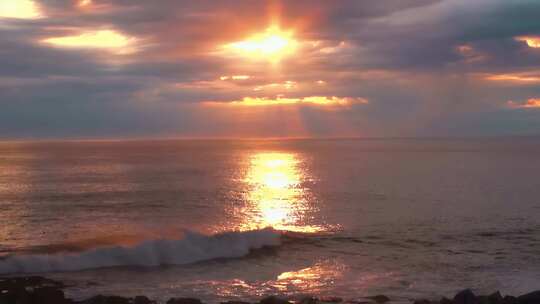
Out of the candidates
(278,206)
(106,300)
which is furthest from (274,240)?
(278,206)

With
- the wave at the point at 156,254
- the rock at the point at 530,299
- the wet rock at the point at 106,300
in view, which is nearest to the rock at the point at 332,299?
the rock at the point at 530,299

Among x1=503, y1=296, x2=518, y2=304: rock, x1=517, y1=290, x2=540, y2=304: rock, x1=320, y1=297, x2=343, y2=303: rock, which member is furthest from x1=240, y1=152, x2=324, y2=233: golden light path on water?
x1=517, y1=290, x2=540, y2=304: rock

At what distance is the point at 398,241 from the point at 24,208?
3201cm

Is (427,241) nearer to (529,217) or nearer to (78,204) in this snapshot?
(529,217)

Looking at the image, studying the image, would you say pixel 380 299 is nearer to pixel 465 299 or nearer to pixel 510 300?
pixel 465 299

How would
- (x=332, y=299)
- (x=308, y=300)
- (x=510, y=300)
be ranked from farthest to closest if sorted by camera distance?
(x=332, y=299) < (x=308, y=300) < (x=510, y=300)

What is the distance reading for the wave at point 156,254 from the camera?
90.0 feet

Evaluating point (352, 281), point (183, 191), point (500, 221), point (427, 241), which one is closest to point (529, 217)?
point (500, 221)

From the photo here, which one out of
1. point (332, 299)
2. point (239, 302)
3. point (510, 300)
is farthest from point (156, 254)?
point (510, 300)

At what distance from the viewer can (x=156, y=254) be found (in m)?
30.1

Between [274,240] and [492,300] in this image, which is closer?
[492,300]

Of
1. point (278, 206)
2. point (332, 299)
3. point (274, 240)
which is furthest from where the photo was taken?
point (278, 206)

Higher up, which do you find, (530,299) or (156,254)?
(156,254)

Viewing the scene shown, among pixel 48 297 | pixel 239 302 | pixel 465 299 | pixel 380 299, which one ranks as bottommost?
pixel 380 299
